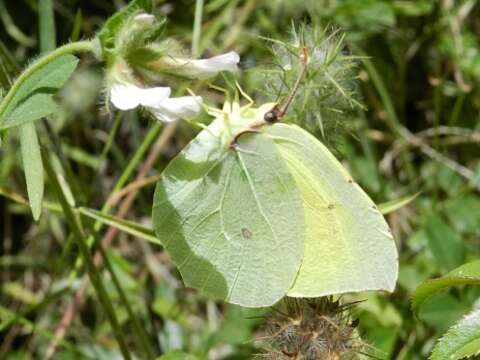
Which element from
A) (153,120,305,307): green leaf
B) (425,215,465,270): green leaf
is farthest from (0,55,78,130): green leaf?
(425,215,465,270): green leaf

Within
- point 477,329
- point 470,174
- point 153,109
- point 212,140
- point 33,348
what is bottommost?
point 33,348

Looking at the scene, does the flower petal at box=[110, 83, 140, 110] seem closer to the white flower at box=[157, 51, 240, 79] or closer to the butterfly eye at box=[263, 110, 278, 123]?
the white flower at box=[157, 51, 240, 79]

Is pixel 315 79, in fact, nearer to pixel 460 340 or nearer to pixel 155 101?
pixel 155 101

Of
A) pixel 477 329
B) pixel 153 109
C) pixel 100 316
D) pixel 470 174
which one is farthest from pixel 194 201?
pixel 470 174

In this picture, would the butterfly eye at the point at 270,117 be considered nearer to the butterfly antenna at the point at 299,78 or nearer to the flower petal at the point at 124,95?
the butterfly antenna at the point at 299,78

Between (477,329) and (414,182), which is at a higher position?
(477,329)

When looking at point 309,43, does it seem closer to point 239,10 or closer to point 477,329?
point 477,329
